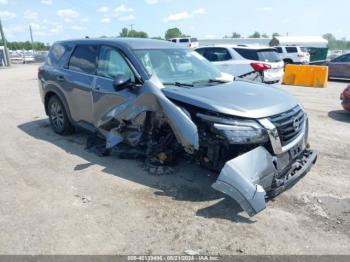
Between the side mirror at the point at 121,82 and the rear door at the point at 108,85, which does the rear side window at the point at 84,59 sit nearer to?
the rear door at the point at 108,85

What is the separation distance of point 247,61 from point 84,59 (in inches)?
318

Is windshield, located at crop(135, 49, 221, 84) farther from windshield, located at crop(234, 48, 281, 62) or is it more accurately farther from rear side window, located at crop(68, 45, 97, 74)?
windshield, located at crop(234, 48, 281, 62)

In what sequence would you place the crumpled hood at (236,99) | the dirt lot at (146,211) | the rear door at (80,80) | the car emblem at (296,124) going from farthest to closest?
the rear door at (80,80) < the car emblem at (296,124) < the crumpled hood at (236,99) < the dirt lot at (146,211)

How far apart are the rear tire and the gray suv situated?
0.04 metres

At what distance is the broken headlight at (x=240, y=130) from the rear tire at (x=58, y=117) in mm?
3479

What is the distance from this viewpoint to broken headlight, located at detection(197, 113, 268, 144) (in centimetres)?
361

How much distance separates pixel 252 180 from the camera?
3.41m

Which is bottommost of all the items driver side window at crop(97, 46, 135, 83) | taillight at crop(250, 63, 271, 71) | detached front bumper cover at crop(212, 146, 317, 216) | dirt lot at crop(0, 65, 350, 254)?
dirt lot at crop(0, 65, 350, 254)

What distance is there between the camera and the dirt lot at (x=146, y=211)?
3041 mm

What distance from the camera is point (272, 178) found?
11.8 ft

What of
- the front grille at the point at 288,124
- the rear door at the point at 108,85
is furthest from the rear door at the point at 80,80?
the front grille at the point at 288,124

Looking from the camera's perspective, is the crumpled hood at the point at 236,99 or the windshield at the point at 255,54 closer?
the crumpled hood at the point at 236,99

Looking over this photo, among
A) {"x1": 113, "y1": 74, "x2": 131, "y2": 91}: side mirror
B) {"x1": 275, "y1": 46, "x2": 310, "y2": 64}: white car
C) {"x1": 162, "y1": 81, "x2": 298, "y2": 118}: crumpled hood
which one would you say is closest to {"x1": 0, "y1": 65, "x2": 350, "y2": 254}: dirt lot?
{"x1": 162, "y1": 81, "x2": 298, "y2": 118}: crumpled hood

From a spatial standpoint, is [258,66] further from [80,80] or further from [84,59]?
[80,80]
